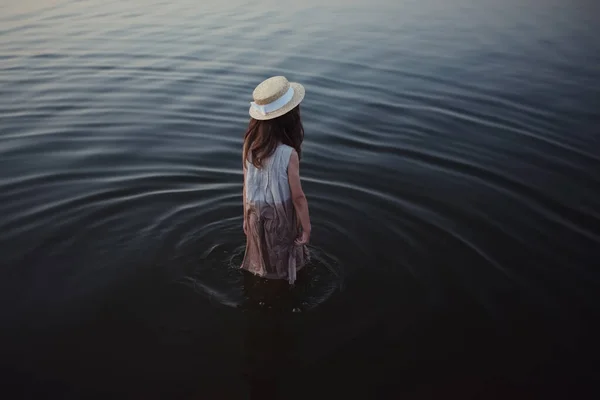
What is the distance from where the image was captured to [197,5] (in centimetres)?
2036

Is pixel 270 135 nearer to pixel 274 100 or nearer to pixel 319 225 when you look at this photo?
pixel 274 100

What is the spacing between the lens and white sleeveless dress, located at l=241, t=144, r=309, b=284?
187 inches

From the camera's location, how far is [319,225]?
6.84 meters

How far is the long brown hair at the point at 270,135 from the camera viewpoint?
458cm

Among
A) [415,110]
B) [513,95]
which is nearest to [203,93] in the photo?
[415,110]

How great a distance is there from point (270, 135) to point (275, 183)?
1.57 ft

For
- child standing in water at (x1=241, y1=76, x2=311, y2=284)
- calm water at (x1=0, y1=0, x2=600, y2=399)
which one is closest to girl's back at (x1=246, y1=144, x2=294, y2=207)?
child standing in water at (x1=241, y1=76, x2=311, y2=284)

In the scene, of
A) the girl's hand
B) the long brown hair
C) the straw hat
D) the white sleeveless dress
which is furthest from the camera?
the girl's hand

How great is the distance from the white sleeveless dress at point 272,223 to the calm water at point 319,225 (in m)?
0.33

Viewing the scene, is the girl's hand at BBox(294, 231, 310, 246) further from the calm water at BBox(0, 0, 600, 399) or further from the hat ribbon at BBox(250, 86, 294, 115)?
the hat ribbon at BBox(250, 86, 294, 115)

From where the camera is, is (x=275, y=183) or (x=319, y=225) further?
(x=319, y=225)

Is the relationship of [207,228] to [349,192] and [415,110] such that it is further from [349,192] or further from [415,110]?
[415,110]

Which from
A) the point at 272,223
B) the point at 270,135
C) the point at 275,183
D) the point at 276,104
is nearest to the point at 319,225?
the point at 272,223

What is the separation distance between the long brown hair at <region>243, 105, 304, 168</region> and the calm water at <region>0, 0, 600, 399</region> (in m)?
1.72
